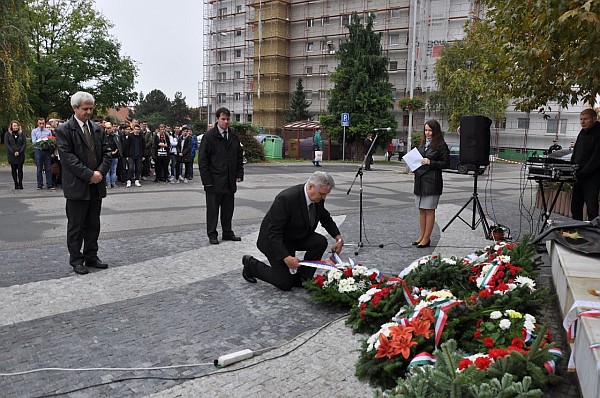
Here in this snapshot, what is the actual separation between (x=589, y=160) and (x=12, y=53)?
20275mm

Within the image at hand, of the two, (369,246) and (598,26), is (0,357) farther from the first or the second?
(598,26)

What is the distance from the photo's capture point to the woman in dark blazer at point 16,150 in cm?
1470

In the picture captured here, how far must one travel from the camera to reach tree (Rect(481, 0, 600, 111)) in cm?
552

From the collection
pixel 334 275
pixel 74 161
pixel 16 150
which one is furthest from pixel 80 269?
pixel 16 150

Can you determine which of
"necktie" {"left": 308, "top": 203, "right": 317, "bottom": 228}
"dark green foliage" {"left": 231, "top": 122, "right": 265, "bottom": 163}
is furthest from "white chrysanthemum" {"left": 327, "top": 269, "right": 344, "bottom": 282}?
"dark green foliage" {"left": 231, "top": 122, "right": 265, "bottom": 163}

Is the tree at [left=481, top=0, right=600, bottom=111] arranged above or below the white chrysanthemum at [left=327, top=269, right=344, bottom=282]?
above

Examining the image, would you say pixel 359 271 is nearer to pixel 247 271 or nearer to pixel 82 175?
pixel 247 271

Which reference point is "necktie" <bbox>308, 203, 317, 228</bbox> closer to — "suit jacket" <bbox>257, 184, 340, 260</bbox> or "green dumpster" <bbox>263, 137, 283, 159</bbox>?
"suit jacket" <bbox>257, 184, 340, 260</bbox>

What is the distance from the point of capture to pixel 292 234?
19.7ft

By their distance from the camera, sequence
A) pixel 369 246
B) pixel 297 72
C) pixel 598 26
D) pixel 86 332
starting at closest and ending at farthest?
1. pixel 86 332
2. pixel 598 26
3. pixel 369 246
4. pixel 297 72

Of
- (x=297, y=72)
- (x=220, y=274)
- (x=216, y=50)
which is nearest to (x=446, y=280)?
(x=220, y=274)

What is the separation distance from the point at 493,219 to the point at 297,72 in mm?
57279

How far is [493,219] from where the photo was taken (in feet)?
37.3

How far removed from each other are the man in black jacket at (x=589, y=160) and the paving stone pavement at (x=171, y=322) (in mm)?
1844
